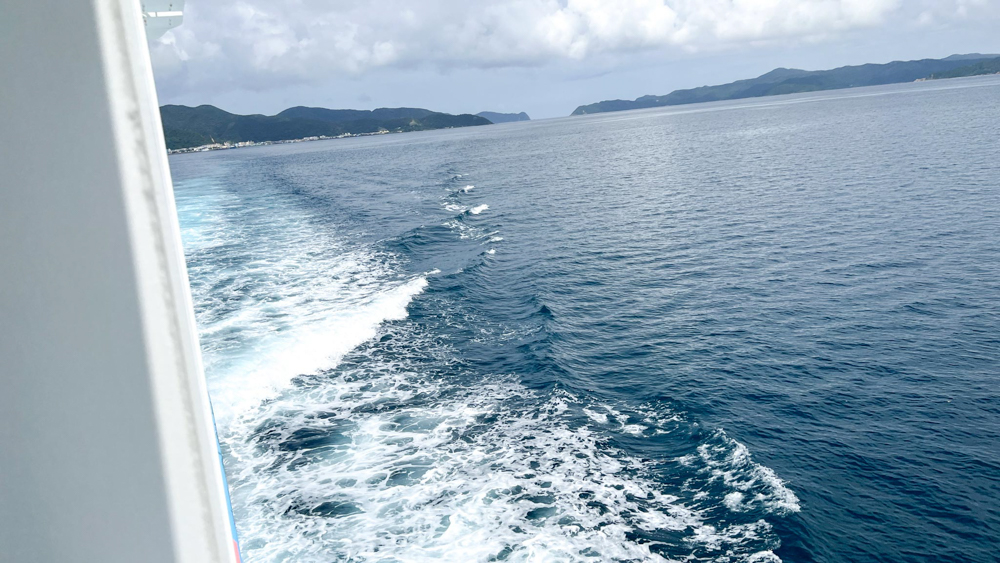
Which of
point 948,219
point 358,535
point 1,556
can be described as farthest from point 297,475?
point 948,219

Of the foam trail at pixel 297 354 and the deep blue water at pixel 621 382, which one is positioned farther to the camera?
the foam trail at pixel 297 354

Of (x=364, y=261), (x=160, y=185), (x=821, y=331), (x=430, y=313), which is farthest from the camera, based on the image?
(x=364, y=261)

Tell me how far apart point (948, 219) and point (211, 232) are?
5950 cm

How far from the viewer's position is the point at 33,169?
1906 millimetres

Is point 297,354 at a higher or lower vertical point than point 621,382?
higher

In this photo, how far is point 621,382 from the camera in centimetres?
2445

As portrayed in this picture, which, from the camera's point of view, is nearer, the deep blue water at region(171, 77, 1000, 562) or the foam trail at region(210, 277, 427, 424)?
the deep blue water at region(171, 77, 1000, 562)

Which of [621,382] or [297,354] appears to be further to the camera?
[297,354]

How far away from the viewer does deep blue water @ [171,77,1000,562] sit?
16250 mm

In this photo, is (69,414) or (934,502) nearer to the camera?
(69,414)

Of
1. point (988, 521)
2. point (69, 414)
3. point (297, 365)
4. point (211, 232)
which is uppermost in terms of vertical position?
point (69, 414)

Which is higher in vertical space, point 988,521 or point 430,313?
point 430,313

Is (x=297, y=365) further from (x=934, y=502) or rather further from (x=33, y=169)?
(x=33, y=169)

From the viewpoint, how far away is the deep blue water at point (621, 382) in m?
16.2
